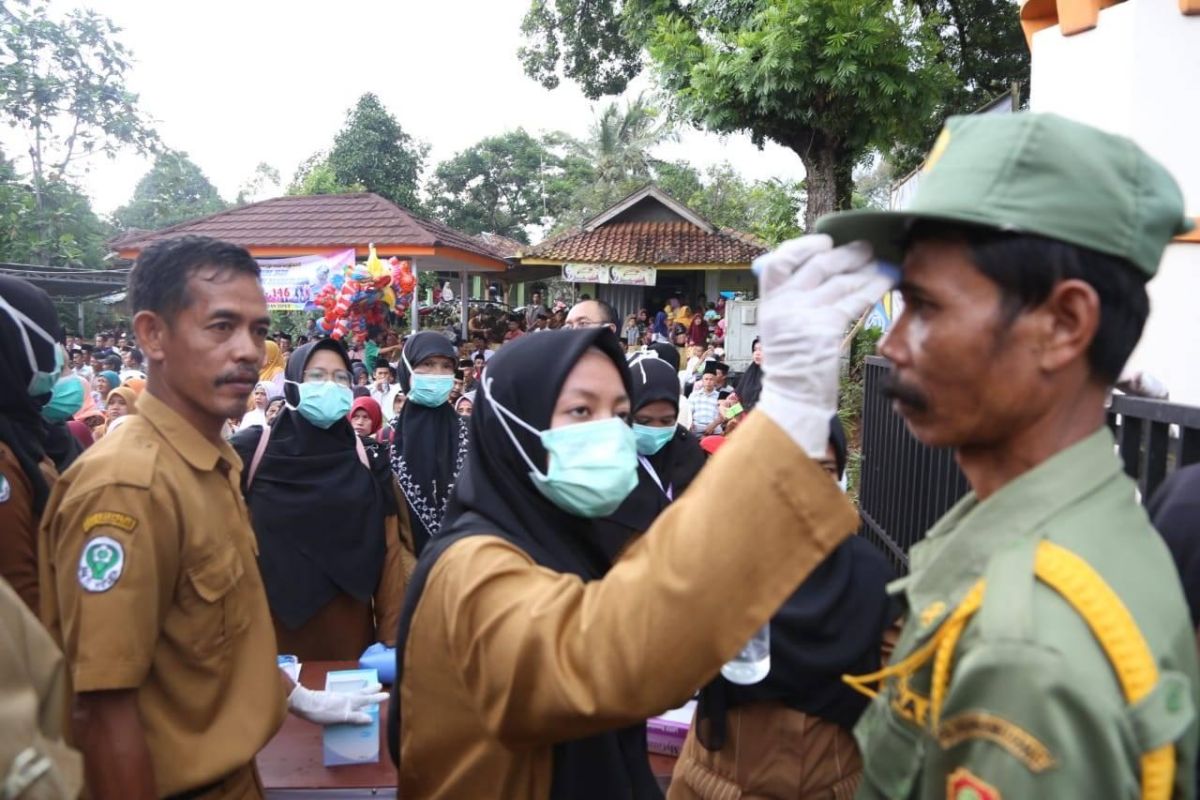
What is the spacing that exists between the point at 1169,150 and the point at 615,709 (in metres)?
4.78

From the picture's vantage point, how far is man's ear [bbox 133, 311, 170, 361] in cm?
210

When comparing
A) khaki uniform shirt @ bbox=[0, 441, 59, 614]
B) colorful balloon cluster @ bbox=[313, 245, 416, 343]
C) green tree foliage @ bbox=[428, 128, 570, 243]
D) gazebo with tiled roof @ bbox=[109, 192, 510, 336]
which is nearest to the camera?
khaki uniform shirt @ bbox=[0, 441, 59, 614]

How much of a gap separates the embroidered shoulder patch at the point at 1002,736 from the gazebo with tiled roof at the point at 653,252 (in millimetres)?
16993

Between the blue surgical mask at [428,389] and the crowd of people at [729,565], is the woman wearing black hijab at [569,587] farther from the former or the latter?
the blue surgical mask at [428,389]

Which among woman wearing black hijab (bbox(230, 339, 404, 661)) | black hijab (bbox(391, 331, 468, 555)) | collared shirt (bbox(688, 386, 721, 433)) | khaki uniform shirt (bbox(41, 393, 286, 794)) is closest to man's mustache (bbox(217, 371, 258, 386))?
khaki uniform shirt (bbox(41, 393, 286, 794))

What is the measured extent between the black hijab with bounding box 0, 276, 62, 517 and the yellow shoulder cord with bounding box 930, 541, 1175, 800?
2.70 m

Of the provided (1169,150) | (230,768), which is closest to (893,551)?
(1169,150)

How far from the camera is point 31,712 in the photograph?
1080mm

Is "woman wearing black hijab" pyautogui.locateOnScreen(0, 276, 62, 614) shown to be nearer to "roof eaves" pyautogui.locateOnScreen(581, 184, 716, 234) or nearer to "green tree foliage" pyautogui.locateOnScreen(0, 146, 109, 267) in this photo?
"roof eaves" pyautogui.locateOnScreen(581, 184, 716, 234)

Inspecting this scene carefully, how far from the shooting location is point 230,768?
180 cm

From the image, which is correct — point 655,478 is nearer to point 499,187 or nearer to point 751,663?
point 751,663

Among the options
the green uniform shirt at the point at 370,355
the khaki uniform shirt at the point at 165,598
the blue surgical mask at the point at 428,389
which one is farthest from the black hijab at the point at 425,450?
the green uniform shirt at the point at 370,355

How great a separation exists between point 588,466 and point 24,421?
6.87 feet

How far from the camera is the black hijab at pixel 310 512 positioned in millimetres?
3799
